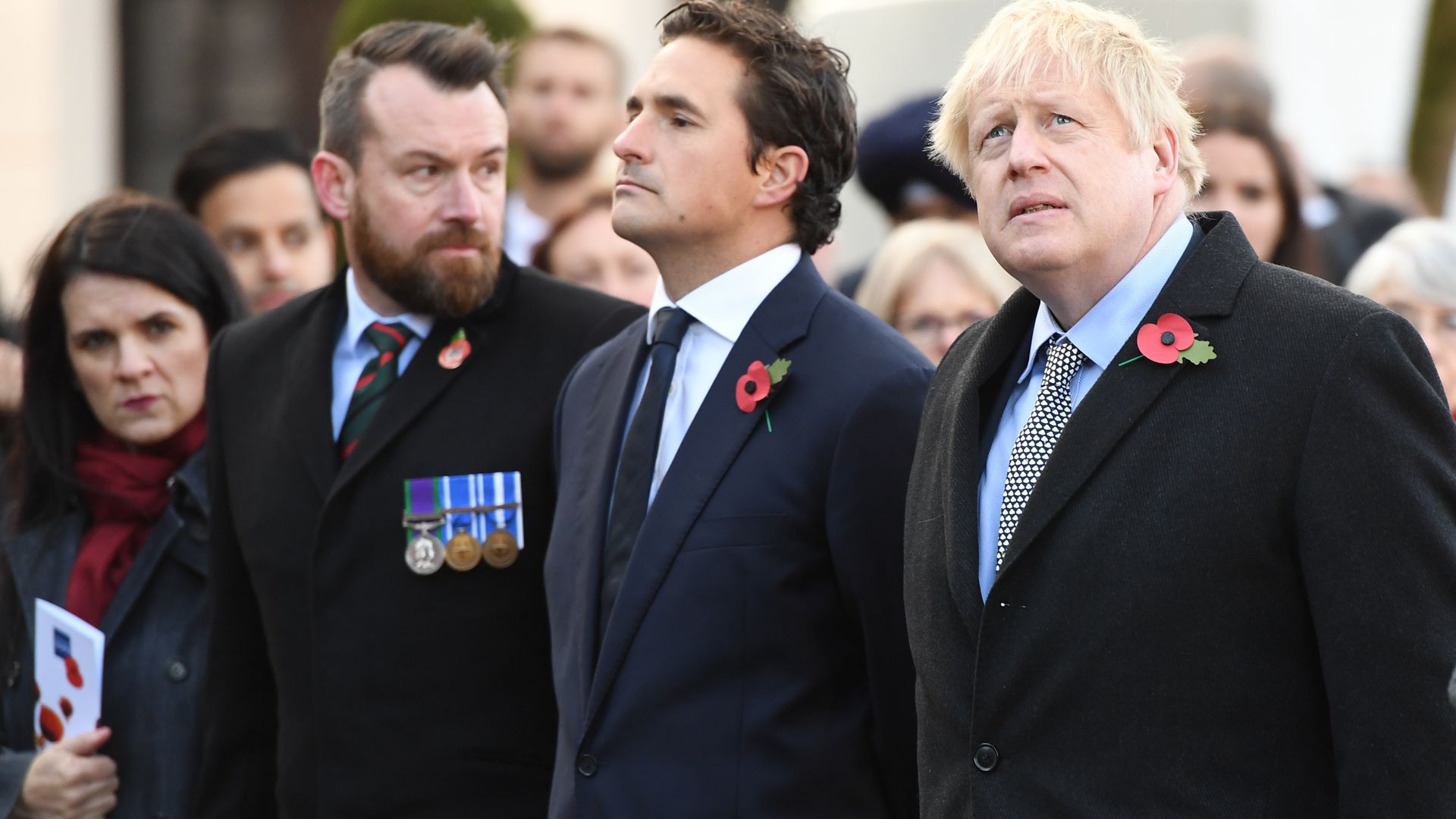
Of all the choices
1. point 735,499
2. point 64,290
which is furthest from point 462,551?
point 64,290

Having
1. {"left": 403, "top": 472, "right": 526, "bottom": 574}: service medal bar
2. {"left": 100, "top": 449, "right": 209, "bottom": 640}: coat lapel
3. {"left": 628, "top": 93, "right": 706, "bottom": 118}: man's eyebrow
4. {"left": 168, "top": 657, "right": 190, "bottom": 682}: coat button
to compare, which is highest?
{"left": 628, "top": 93, "right": 706, "bottom": 118}: man's eyebrow

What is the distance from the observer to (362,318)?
4.55 metres

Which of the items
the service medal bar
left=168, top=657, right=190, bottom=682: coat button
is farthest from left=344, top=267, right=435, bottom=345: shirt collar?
left=168, top=657, right=190, bottom=682: coat button

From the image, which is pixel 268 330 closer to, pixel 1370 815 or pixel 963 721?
pixel 963 721

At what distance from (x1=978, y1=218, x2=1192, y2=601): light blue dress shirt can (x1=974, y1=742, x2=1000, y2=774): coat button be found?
9.8 inches

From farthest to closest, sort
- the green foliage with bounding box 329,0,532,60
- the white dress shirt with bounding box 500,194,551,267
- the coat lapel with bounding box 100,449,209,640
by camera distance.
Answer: the green foliage with bounding box 329,0,532,60
the white dress shirt with bounding box 500,194,551,267
the coat lapel with bounding box 100,449,209,640

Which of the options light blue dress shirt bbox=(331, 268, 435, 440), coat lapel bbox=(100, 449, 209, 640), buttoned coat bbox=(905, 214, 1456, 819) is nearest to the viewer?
buttoned coat bbox=(905, 214, 1456, 819)

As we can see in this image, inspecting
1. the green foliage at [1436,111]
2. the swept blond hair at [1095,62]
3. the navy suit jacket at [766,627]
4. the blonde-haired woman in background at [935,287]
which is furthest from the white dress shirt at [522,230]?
the green foliage at [1436,111]

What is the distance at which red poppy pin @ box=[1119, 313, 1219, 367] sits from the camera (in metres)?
2.91

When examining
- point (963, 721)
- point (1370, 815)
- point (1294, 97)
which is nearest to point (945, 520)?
point (963, 721)

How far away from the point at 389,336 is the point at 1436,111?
8.29m

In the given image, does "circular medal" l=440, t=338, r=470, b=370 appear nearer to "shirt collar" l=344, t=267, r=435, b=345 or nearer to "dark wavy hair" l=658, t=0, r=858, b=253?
"shirt collar" l=344, t=267, r=435, b=345

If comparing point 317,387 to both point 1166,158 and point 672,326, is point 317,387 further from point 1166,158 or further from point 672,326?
point 1166,158

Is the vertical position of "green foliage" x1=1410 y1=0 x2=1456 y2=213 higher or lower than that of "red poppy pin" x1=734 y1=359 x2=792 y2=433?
higher
